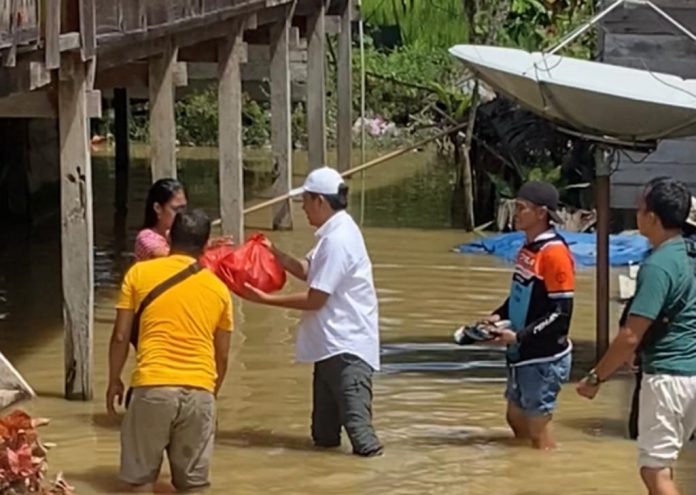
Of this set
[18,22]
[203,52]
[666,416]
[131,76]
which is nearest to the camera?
[666,416]

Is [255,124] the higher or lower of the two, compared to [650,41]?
lower

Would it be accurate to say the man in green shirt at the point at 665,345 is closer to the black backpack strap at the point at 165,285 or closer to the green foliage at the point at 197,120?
the black backpack strap at the point at 165,285

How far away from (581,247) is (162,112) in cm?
545

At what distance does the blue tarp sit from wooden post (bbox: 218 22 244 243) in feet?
9.63

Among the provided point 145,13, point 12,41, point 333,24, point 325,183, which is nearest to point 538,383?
point 325,183

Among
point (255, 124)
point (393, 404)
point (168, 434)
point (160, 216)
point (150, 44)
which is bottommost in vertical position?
point (393, 404)

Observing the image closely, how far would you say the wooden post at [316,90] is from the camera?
797 inches

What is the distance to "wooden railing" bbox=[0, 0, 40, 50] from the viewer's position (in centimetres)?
885

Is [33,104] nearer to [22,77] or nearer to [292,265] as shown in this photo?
[22,77]

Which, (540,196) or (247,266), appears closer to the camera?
(540,196)

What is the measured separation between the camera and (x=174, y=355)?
7688 mm

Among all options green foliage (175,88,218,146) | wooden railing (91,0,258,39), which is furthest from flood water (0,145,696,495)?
green foliage (175,88,218,146)

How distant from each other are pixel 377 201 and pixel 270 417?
12.4 meters

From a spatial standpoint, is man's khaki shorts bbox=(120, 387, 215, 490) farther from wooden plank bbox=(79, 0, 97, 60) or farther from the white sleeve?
wooden plank bbox=(79, 0, 97, 60)
